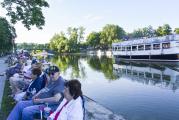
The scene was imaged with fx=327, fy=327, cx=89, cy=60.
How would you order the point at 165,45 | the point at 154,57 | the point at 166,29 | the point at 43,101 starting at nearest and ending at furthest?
the point at 43,101
the point at 165,45
the point at 154,57
the point at 166,29

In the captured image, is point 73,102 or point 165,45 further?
point 165,45

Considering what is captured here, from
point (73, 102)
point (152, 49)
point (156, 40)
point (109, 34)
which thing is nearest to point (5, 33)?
point (152, 49)

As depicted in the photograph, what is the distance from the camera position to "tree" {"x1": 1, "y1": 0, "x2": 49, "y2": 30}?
24.8 metres

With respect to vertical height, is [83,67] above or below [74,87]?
below

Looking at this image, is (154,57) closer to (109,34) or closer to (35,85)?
(35,85)

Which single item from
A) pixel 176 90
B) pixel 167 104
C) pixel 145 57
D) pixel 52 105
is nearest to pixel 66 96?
pixel 52 105

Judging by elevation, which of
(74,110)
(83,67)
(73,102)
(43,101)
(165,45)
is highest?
(73,102)

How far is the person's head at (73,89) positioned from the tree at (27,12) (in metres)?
19.9

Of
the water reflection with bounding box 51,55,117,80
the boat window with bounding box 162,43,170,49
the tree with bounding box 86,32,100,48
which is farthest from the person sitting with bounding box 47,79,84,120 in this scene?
→ the tree with bounding box 86,32,100,48

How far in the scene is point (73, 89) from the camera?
18.6 feet

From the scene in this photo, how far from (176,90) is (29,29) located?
12.6 metres

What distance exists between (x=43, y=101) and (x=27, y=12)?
18607 mm

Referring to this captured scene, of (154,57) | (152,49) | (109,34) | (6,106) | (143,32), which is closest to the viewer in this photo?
(6,106)

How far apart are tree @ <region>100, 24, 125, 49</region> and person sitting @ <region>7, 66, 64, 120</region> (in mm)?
131473
